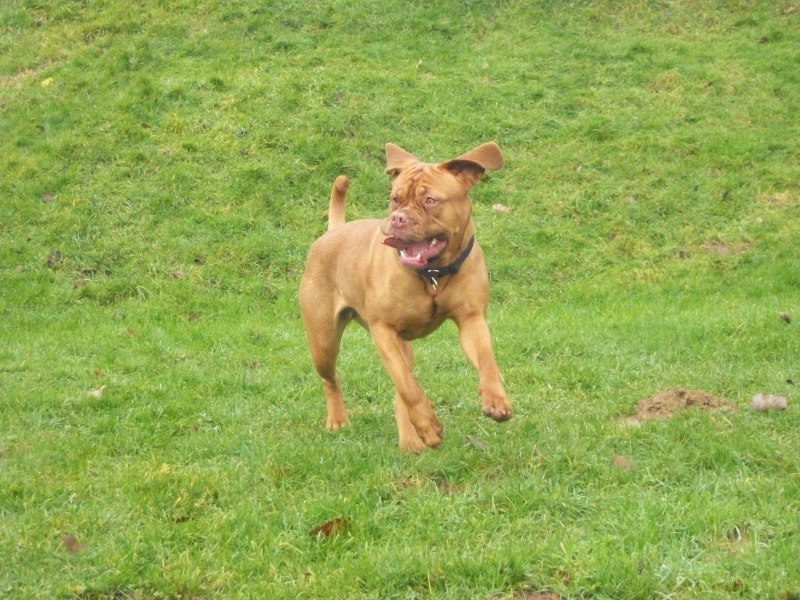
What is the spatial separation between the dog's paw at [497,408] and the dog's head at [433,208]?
2.81 feet

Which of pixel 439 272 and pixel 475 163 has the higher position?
pixel 475 163

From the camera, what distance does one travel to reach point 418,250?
6.00 meters

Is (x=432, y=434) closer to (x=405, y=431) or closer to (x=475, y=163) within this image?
(x=405, y=431)

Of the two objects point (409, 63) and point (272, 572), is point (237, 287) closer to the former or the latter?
point (409, 63)

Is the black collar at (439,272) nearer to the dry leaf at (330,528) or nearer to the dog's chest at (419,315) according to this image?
the dog's chest at (419,315)

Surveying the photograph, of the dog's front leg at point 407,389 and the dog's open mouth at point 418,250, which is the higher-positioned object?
the dog's open mouth at point 418,250

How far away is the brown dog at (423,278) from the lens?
5.92m

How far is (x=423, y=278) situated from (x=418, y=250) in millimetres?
218

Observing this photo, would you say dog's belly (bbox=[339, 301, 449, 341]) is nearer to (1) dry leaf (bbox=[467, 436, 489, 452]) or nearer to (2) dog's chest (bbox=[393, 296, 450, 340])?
(2) dog's chest (bbox=[393, 296, 450, 340])

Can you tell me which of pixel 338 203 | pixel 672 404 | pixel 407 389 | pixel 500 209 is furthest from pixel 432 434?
pixel 500 209

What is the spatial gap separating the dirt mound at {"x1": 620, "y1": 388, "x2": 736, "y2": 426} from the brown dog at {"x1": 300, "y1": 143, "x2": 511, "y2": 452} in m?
1.25

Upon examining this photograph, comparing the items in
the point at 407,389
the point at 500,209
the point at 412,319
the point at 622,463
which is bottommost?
the point at 500,209

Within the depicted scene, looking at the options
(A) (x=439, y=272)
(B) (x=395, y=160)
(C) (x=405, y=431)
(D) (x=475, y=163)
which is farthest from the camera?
(B) (x=395, y=160)

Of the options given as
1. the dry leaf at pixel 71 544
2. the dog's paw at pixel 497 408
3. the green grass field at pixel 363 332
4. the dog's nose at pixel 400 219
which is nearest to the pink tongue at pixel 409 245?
the dog's nose at pixel 400 219
